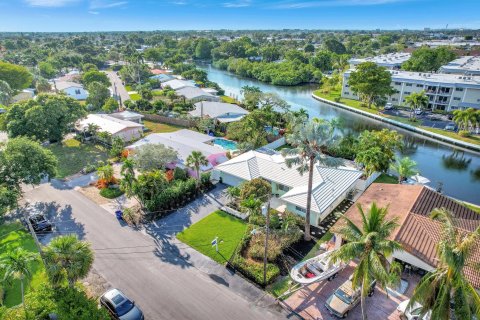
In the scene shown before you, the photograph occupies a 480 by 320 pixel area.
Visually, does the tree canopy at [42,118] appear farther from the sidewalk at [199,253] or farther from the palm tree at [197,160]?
the sidewalk at [199,253]

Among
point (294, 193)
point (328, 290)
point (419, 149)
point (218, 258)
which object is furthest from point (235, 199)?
point (419, 149)

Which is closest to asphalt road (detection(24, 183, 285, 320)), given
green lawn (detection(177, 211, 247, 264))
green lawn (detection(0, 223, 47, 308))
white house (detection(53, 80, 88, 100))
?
green lawn (detection(177, 211, 247, 264))

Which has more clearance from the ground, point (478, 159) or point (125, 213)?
point (125, 213)

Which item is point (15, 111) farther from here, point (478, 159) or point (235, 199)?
point (478, 159)

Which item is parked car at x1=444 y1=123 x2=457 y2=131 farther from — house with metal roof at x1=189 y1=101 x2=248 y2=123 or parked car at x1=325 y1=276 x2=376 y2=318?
parked car at x1=325 y1=276 x2=376 y2=318

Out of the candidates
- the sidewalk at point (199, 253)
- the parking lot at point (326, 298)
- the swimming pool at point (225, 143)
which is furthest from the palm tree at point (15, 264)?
the swimming pool at point (225, 143)

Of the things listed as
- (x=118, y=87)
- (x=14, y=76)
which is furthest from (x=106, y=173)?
(x=118, y=87)

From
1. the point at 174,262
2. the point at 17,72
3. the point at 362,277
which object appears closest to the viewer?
the point at 362,277
